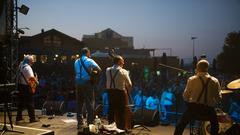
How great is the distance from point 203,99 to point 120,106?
217cm

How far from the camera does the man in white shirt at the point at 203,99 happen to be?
5.70 meters

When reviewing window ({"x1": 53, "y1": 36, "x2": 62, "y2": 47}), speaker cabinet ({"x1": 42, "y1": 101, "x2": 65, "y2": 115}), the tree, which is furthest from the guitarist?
window ({"x1": 53, "y1": 36, "x2": 62, "y2": 47})

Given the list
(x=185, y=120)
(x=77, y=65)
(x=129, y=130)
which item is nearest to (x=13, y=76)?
(x=77, y=65)

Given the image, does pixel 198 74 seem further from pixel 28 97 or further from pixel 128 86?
pixel 28 97

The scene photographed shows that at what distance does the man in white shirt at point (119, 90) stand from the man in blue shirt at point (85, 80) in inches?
14.4

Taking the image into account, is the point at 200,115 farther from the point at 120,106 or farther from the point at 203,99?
the point at 120,106

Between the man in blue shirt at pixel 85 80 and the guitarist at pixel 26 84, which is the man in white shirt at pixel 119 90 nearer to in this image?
the man in blue shirt at pixel 85 80

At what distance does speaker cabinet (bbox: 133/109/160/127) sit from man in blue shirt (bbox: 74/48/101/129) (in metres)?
1.59

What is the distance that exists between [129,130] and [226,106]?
511 centimetres

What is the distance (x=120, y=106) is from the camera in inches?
287

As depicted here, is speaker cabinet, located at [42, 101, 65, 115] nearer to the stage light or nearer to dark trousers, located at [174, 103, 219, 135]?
the stage light

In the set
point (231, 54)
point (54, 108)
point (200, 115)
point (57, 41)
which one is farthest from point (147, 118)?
point (57, 41)

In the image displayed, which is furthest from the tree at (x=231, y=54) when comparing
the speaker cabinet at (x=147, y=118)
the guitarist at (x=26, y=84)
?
the guitarist at (x=26, y=84)

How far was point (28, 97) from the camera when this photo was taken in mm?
8422
